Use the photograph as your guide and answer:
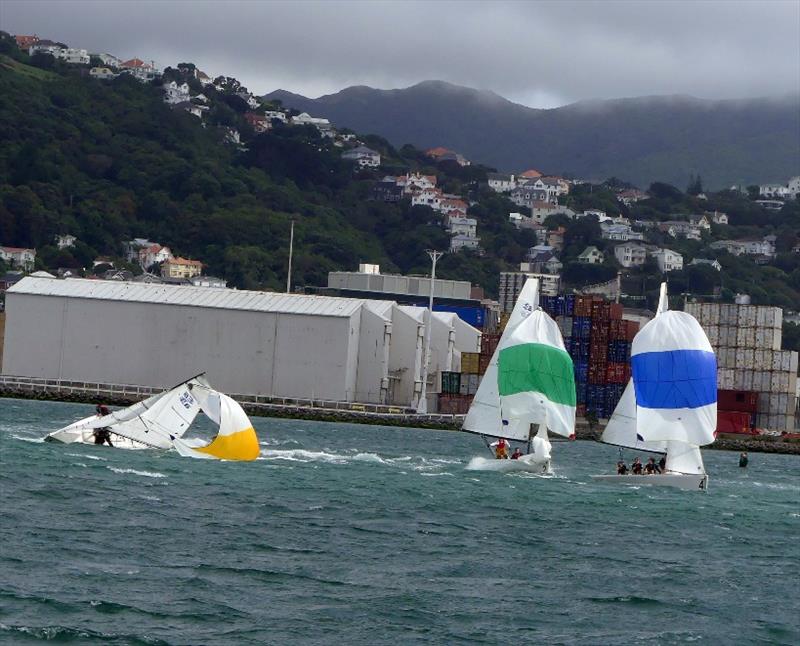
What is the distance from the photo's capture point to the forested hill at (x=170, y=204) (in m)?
157

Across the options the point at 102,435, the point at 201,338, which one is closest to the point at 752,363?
the point at 201,338

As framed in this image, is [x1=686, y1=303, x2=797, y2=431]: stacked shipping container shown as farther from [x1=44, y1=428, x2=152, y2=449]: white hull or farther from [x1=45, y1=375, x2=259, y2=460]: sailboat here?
[x1=44, y1=428, x2=152, y2=449]: white hull

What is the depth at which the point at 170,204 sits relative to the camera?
17000 cm

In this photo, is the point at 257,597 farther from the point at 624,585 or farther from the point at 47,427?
the point at 47,427

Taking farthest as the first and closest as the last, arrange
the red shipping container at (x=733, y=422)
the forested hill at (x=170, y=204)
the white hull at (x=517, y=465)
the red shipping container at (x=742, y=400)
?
the forested hill at (x=170, y=204) < the red shipping container at (x=742, y=400) < the red shipping container at (x=733, y=422) < the white hull at (x=517, y=465)

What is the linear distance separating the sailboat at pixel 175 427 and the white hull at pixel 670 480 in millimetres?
9599

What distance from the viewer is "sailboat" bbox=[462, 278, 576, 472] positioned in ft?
163

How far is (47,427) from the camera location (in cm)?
5550

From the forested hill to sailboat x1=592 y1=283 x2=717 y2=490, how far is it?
97.9 m

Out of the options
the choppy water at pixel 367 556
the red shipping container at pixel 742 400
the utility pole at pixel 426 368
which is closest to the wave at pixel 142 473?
the choppy water at pixel 367 556

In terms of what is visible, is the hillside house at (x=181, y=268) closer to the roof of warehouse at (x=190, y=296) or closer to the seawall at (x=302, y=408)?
the roof of warehouse at (x=190, y=296)

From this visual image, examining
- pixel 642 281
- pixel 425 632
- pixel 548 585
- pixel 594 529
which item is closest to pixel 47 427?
pixel 594 529

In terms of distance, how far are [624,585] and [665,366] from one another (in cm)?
2057

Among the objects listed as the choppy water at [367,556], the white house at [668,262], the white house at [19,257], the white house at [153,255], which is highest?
the white house at [668,262]
